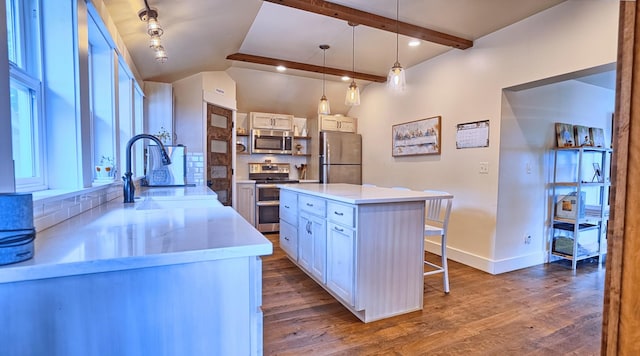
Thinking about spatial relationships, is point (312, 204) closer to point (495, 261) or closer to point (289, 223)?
point (289, 223)

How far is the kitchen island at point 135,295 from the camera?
65 centimetres

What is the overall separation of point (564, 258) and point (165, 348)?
4.32 metres

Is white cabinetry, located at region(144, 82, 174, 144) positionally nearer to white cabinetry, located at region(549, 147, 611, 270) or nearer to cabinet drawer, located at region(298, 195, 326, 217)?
cabinet drawer, located at region(298, 195, 326, 217)

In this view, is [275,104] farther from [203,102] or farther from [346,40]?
[346,40]

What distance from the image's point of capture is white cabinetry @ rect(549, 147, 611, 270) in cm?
335

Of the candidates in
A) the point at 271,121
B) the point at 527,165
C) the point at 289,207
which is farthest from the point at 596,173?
the point at 271,121

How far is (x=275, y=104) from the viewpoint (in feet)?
17.9

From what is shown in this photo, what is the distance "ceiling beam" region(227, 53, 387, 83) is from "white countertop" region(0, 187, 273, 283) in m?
3.15

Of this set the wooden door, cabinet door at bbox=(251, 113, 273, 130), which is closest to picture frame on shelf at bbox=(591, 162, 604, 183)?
cabinet door at bbox=(251, 113, 273, 130)

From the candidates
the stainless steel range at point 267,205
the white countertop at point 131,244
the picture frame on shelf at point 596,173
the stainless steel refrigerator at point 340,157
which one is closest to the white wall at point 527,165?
the picture frame on shelf at point 596,173

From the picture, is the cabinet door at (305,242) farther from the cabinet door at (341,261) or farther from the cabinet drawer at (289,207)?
the cabinet door at (341,261)

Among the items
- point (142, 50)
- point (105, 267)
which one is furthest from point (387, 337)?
point (142, 50)

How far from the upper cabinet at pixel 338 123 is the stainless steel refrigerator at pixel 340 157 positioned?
0.61 feet

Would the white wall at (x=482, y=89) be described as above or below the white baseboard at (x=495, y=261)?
above
